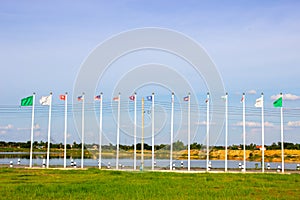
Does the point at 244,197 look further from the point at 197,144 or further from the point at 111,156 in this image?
the point at 197,144

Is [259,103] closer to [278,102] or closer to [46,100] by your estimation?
[278,102]

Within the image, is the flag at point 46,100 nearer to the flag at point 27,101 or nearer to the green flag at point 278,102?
the flag at point 27,101

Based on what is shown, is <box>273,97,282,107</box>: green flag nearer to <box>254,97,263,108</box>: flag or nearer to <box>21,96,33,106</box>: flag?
<box>254,97,263,108</box>: flag

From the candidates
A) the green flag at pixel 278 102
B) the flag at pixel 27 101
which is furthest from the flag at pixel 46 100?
the green flag at pixel 278 102

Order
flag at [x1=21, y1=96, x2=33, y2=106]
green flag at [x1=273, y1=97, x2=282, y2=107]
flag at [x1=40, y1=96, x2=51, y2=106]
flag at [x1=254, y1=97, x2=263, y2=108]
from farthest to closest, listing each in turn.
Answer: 1. flag at [x1=21, y1=96, x2=33, y2=106]
2. flag at [x1=40, y1=96, x2=51, y2=106]
3. flag at [x1=254, y1=97, x2=263, y2=108]
4. green flag at [x1=273, y1=97, x2=282, y2=107]

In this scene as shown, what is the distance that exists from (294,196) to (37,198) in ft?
46.5

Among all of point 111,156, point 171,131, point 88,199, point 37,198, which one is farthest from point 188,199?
point 111,156

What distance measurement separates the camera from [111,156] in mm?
60781

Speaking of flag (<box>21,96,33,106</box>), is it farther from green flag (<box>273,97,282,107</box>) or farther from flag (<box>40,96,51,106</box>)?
green flag (<box>273,97,282,107</box>)

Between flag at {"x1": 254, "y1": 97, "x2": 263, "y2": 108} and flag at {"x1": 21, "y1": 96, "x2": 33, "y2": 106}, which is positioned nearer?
flag at {"x1": 254, "y1": 97, "x2": 263, "y2": 108}

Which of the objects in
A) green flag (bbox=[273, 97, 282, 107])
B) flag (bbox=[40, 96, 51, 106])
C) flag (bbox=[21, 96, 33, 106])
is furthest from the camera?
flag (bbox=[21, 96, 33, 106])

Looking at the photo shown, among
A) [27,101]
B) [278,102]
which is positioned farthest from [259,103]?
[27,101]

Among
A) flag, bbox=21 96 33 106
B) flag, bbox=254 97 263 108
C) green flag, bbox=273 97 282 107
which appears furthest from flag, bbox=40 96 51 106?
green flag, bbox=273 97 282 107

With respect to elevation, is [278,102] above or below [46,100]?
below
